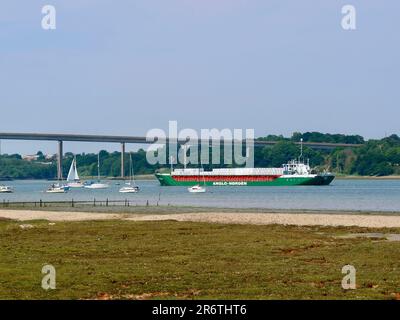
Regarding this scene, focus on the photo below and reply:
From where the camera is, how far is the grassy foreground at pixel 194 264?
72.4ft

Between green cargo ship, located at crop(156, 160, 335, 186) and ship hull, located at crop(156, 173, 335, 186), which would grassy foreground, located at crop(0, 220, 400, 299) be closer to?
ship hull, located at crop(156, 173, 335, 186)

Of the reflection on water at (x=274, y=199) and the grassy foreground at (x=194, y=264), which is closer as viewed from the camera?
the grassy foreground at (x=194, y=264)

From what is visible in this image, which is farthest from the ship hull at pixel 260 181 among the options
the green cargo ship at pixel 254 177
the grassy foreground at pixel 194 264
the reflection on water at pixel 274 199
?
the grassy foreground at pixel 194 264

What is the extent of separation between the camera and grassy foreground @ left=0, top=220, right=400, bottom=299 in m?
22.1

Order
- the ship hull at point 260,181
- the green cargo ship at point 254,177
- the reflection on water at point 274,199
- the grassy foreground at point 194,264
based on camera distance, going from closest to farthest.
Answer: the grassy foreground at point 194,264 < the reflection on water at point 274,199 < the ship hull at point 260,181 < the green cargo ship at point 254,177

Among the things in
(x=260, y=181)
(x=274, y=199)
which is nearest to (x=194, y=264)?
(x=274, y=199)

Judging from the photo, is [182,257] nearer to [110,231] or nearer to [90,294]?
[90,294]

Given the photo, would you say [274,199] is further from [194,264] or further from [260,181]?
[194,264]

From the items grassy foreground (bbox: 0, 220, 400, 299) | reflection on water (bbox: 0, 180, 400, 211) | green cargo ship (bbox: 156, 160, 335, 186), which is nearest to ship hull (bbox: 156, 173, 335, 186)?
green cargo ship (bbox: 156, 160, 335, 186)

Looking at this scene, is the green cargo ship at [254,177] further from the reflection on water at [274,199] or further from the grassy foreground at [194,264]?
the grassy foreground at [194,264]

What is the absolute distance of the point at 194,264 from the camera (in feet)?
92.4

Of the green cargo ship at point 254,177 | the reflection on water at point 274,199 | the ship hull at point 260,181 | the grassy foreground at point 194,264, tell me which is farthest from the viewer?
the green cargo ship at point 254,177

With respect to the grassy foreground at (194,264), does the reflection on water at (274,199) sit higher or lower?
lower

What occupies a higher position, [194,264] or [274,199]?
[194,264]
